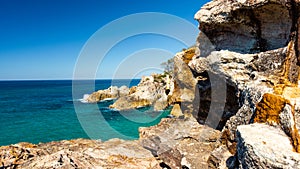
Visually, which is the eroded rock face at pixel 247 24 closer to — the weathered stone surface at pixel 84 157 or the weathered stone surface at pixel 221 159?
the weathered stone surface at pixel 221 159

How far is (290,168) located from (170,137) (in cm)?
884

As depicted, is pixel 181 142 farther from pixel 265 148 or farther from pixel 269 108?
pixel 265 148

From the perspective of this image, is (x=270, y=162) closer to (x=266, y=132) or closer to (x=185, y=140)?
(x=266, y=132)

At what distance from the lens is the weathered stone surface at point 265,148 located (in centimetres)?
481

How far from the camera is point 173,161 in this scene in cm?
1072

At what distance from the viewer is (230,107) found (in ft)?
43.2

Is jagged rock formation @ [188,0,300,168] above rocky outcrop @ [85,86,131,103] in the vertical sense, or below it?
above

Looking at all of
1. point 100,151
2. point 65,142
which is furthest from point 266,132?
point 65,142

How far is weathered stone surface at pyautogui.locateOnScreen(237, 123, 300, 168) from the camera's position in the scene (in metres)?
4.81

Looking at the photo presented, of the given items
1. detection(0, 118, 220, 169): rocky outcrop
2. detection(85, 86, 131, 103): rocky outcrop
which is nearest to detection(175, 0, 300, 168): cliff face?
detection(0, 118, 220, 169): rocky outcrop

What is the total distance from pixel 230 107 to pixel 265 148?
827 cm

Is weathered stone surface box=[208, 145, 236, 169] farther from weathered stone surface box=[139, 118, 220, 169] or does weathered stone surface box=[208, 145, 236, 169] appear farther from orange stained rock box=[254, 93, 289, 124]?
orange stained rock box=[254, 93, 289, 124]

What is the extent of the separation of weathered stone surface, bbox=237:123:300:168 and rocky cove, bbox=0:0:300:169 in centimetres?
2

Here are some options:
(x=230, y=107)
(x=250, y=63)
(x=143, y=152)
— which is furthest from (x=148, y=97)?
(x=250, y=63)
